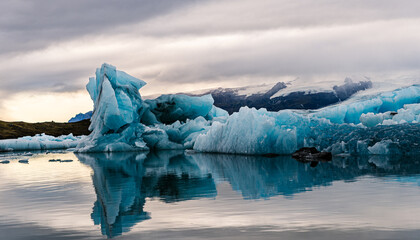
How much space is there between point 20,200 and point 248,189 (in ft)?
15.0

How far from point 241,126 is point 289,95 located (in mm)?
130749

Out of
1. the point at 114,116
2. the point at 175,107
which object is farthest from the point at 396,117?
the point at 175,107

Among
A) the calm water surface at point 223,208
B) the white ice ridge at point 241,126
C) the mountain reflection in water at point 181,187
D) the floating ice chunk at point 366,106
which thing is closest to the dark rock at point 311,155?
the white ice ridge at point 241,126

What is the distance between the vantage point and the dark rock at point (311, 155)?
1894 centimetres

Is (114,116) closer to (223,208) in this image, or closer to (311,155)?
(311,155)

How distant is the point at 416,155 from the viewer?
62.4 ft

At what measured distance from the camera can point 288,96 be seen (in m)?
153

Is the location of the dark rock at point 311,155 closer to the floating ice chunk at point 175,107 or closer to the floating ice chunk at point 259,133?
the floating ice chunk at point 259,133

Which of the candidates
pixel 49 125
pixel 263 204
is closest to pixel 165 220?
pixel 263 204

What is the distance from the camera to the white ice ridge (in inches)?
820

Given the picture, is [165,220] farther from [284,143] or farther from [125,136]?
[125,136]

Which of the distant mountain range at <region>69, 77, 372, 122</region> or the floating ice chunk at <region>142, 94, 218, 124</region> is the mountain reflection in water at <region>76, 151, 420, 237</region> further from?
the distant mountain range at <region>69, 77, 372, 122</region>

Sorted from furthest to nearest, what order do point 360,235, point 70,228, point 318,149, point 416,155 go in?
point 318,149
point 416,155
point 70,228
point 360,235

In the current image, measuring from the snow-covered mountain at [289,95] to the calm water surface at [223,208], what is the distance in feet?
323
